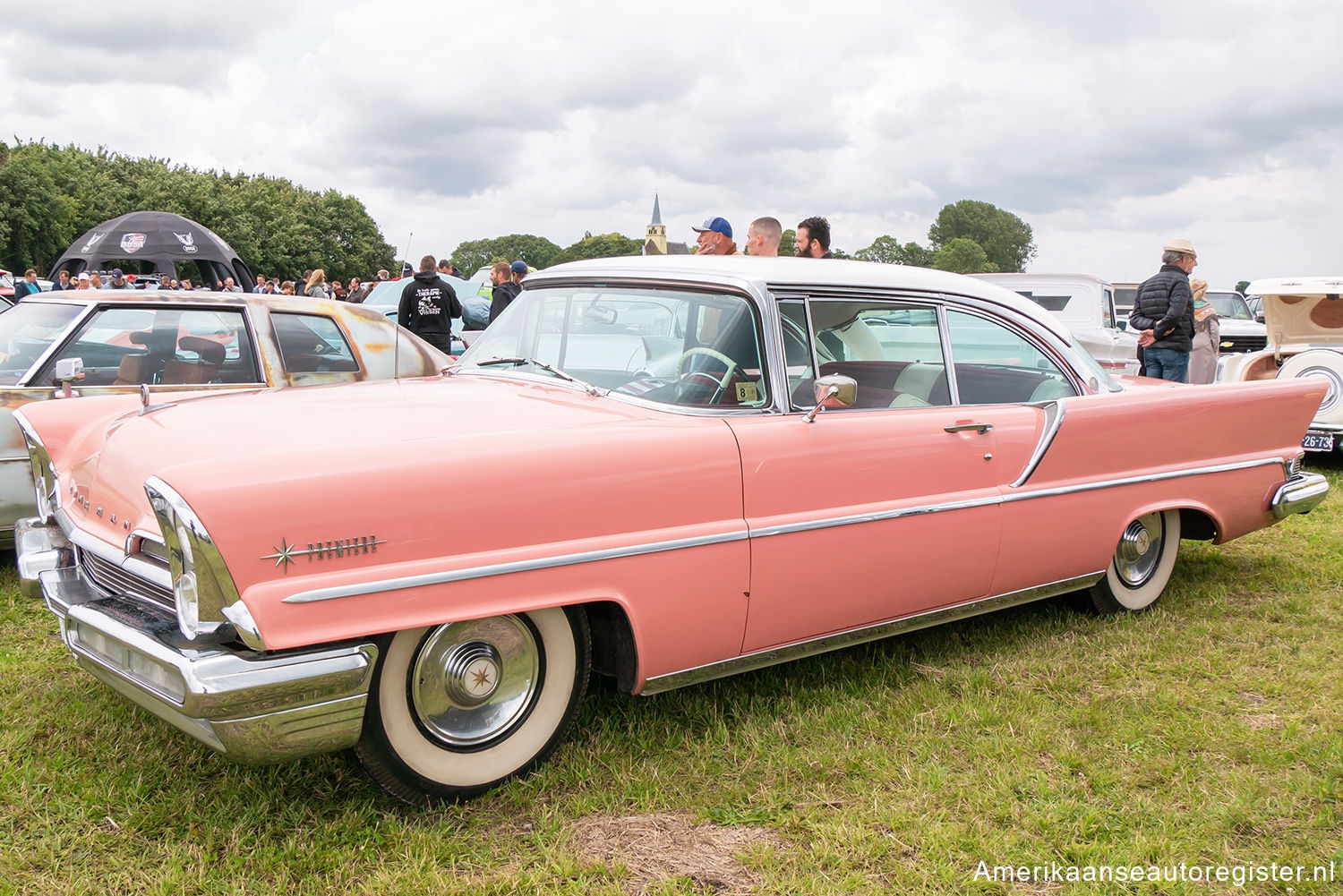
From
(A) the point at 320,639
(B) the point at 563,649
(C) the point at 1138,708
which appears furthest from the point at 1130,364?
(A) the point at 320,639

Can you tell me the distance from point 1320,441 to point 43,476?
8.49m

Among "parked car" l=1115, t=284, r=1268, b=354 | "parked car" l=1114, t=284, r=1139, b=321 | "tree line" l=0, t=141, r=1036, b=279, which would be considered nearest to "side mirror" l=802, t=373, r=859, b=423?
"parked car" l=1115, t=284, r=1268, b=354

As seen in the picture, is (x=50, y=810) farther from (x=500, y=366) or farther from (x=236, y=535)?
(x=500, y=366)

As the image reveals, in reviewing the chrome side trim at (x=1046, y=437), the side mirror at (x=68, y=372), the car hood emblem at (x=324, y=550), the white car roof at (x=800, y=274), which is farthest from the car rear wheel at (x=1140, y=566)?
the side mirror at (x=68, y=372)

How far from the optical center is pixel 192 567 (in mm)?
2256

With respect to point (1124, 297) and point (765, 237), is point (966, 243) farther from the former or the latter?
point (765, 237)

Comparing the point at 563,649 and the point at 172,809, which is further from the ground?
the point at 563,649

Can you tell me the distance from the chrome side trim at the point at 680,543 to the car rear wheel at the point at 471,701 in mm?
196

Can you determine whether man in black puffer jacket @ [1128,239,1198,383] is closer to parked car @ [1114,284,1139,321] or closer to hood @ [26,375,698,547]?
hood @ [26,375,698,547]

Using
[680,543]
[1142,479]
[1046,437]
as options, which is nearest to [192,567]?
[680,543]

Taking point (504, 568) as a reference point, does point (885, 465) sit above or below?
above

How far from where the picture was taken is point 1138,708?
3453 millimetres

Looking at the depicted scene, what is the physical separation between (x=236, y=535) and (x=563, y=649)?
3.20 ft

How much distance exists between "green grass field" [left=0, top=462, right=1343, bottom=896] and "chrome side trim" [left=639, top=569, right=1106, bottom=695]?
9.1 inches
